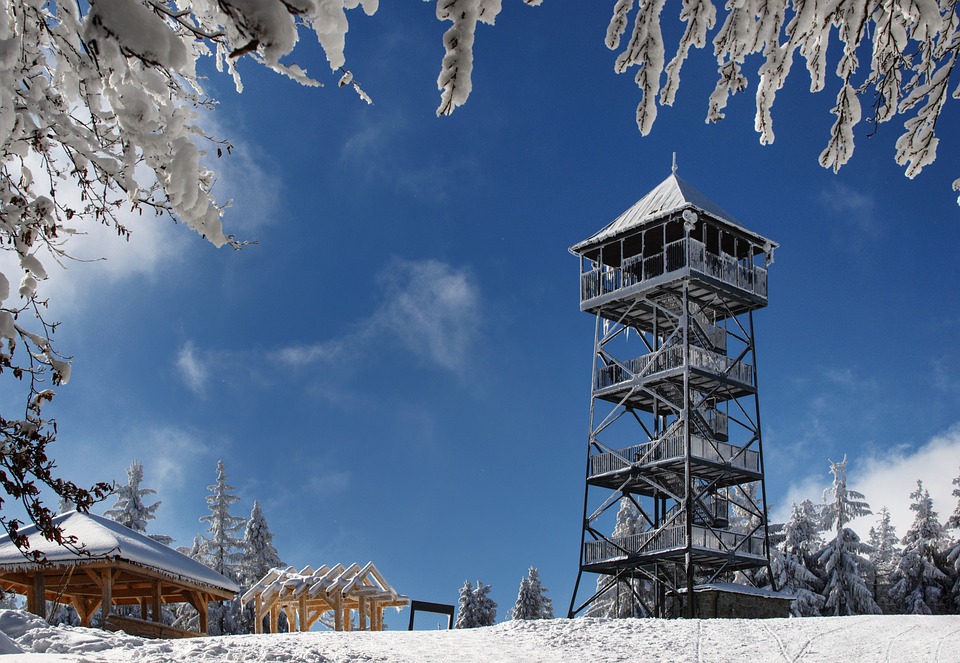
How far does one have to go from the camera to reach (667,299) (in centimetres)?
3048

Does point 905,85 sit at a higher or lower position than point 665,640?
higher

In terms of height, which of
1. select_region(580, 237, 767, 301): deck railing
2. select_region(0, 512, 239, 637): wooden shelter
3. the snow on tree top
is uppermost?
the snow on tree top

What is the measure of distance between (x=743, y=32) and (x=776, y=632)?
41.5 ft

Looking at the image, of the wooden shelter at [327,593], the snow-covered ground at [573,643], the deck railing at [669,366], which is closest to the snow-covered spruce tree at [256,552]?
the wooden shelter at [327,593]

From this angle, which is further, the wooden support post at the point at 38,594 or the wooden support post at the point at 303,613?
the wooden support post at the point at 303,613

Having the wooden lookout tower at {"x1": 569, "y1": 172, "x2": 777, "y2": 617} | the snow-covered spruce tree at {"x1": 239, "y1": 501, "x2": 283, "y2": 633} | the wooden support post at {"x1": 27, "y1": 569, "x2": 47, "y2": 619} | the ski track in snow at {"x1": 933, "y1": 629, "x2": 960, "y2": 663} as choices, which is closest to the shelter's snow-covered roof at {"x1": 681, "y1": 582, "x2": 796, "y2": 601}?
the wooden lookout tower at {"x1": 569, "y1": 172, "x2": 777, "y2": 617}

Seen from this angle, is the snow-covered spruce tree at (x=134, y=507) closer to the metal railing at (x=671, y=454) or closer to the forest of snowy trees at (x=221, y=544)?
the forest of snowy trees at (x=221, y=544)

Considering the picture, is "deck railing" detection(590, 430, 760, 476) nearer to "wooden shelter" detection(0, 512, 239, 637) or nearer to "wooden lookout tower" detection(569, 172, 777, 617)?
"wooden lookout tower" detection(569, 172, 777, 617)

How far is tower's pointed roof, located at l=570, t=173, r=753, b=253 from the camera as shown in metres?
30.0

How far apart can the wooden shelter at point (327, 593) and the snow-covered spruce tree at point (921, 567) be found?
22121mm

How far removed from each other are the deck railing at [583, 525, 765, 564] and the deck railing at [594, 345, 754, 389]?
14.5 ft

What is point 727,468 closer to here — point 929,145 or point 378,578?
point 378,578

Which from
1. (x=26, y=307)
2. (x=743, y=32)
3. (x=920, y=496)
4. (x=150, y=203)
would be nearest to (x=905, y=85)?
(x=743, y=32)

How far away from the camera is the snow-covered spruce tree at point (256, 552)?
131 ft
